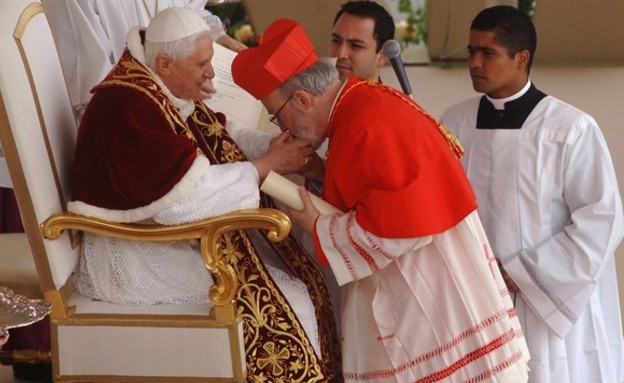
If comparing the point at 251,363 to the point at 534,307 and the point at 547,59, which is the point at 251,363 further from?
the point at 547,59

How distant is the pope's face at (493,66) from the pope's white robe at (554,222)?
5.2 inches

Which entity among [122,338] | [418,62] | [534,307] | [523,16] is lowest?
[418,62]

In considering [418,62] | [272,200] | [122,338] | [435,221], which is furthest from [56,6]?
[418,62]

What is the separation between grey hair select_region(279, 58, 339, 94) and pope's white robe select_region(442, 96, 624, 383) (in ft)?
2.89

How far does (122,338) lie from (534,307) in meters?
1.40

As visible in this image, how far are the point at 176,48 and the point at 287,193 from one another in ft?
1.65

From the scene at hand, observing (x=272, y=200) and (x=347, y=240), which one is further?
(x=272, y=200)

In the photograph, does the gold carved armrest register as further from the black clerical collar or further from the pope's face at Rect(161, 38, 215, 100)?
the black clerical collar

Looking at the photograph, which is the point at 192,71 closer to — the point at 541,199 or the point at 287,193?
the point at 287,193

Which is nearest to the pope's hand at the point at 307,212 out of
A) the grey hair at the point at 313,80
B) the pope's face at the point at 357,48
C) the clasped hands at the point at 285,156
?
the clasped hands at the point at 285,156

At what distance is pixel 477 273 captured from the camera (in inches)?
126

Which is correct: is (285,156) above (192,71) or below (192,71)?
below

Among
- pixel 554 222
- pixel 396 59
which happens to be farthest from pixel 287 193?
pixel 554 222

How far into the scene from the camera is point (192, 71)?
3.23 m
